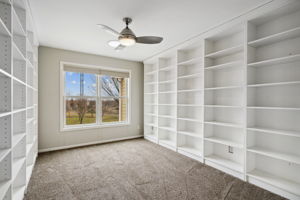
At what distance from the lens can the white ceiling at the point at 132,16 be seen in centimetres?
206

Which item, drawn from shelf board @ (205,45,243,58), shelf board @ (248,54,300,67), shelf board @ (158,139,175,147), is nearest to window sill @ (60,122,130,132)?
shelf board @ (158,139,175,147)

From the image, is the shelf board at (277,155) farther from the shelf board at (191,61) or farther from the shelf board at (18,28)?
the shelf board at (18,28)

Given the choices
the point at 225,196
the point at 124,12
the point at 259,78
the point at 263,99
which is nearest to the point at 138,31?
the point at 124,12

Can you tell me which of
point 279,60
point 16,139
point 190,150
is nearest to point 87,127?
point 16,139

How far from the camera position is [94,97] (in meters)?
4.31

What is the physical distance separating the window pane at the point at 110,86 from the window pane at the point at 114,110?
0.61 ft

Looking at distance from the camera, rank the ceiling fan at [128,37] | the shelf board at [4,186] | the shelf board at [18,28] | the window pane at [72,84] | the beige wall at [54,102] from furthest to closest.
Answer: the window pane at [72,84] < the beige wall at [54,102] < the ceiling fan at [128,37] < the shelf board at [18,28] < the shelf board at [4,186]

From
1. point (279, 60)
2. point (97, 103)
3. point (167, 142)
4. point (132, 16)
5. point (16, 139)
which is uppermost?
point (132, 16)

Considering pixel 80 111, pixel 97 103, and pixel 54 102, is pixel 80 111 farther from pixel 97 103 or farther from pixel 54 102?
pixel 54 102

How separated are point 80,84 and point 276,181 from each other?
4470 mm

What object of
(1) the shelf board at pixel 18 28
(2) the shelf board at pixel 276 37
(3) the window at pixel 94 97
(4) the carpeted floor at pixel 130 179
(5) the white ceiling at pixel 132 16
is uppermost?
(5) the white ceiling at pixel 132 16

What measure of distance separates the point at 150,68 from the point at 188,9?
2805mm

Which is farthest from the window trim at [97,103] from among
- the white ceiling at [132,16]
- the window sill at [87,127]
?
the white ceiling at [132,16]

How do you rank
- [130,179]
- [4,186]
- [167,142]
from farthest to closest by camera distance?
1. [167,142]
2. [130,179]
3. [4,186]
